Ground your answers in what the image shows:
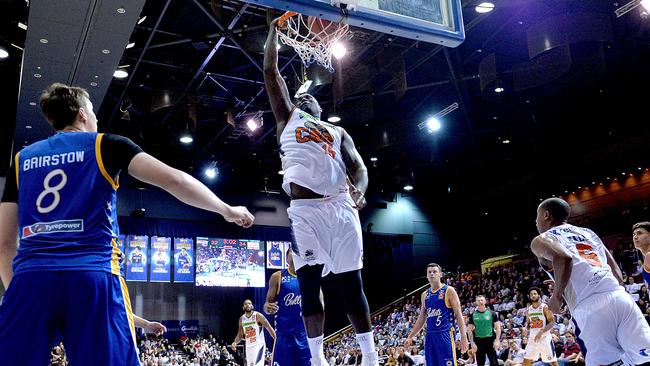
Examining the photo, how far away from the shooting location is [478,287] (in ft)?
71.9

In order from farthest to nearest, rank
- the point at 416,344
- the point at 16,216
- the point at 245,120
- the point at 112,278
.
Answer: the point at 245,120, the point at 416,344, the point at 16,216, the point at 112,278

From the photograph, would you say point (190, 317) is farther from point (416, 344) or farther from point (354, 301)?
point (354, 301)

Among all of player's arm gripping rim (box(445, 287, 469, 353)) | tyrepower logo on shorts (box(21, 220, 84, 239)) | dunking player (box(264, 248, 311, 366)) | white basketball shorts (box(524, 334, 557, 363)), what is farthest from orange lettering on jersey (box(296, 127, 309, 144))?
white basketball shorts (box(524, 334, 557, 363))

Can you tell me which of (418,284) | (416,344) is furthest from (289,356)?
(418,284)

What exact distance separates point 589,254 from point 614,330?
2.06 feet

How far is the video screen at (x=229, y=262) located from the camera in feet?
78.4

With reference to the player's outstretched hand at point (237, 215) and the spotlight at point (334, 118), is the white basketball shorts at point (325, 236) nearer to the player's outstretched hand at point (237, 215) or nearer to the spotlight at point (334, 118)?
the player's outstretched hand at point (237, 215)

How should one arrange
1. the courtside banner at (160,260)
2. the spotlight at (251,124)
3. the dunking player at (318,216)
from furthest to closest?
the courtside banner at (160,260)
the spotlight at (251,124)
the dunking player at (318,216)

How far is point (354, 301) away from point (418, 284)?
24.9 meters

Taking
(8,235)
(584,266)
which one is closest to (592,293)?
(584,266)

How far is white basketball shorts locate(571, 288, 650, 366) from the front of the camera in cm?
411

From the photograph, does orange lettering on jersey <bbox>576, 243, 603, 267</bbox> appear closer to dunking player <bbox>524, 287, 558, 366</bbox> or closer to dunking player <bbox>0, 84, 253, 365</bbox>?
dunking player <bbox>0, 84, 253, 365</bbox>

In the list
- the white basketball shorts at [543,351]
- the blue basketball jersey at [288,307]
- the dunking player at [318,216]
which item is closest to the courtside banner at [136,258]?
the white basketball shorts at [543,351]

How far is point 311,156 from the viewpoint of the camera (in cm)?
436
